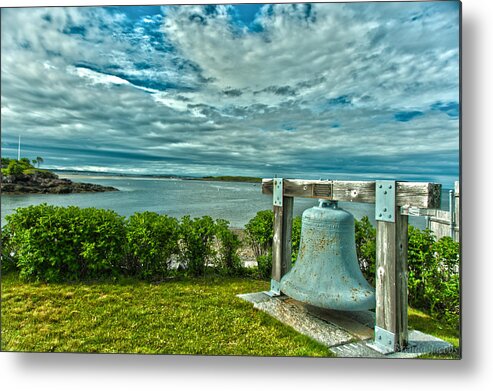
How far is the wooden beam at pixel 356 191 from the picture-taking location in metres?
1.97

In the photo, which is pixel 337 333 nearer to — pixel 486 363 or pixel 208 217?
pixel 486 363

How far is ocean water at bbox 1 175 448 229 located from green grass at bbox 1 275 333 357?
111 centimetres

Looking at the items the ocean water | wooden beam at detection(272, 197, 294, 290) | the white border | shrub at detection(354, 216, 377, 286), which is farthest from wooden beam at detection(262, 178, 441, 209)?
shrub at detection(354, 216, 377, 286)

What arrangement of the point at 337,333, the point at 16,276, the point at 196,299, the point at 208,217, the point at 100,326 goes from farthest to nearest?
the point at 208,217
the point at 16,276
the point at 196,299
the point at 100,326
the point at 337,333

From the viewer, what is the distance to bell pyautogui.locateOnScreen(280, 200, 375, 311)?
2459 millimetres

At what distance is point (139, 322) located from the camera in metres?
2.92

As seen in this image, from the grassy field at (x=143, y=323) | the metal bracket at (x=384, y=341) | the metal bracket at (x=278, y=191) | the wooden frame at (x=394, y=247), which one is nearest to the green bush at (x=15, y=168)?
the grassy field at (x=143, y=323)

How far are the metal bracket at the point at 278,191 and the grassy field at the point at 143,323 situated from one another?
1218 mm

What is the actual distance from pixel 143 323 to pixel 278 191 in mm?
1990

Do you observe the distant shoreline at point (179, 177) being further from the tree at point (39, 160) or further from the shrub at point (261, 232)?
the shrub at point (261, 232)

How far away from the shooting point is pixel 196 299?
3494 millimetres

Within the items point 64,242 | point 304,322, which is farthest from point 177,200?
point 304,322

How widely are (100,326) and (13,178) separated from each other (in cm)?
170

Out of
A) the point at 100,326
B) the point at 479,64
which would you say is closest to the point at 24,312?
the point at 100,326
